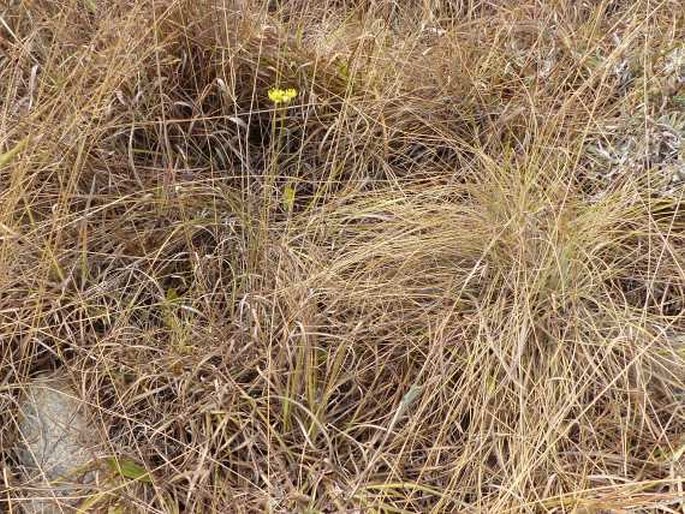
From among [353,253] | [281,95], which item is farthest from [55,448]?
[281,95]

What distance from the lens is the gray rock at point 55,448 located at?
3.98 feet

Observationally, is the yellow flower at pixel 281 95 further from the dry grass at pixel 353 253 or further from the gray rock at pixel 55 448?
the gray rock at pixel 55 448

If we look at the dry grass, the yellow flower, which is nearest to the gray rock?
the dry grass

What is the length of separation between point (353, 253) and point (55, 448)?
601 mm

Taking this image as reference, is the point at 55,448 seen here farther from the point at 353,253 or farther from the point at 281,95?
the point at 281,95

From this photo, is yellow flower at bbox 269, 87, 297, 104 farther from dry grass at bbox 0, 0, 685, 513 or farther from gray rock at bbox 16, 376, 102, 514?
gray rock at bbox 16, 376, 102, 514

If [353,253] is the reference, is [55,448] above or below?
below

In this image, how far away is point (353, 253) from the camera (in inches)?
58.1

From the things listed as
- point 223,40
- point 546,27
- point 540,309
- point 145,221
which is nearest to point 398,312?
point 540,309

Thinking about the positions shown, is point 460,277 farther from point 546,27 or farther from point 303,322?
point 546,27

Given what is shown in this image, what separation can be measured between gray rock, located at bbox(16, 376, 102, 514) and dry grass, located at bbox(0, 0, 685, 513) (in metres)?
0.03

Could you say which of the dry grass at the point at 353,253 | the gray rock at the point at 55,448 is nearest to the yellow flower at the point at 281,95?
the dry grass at the point at 353,253

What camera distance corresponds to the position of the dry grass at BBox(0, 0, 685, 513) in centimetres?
123

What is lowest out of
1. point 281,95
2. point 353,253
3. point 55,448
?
point 55,448
